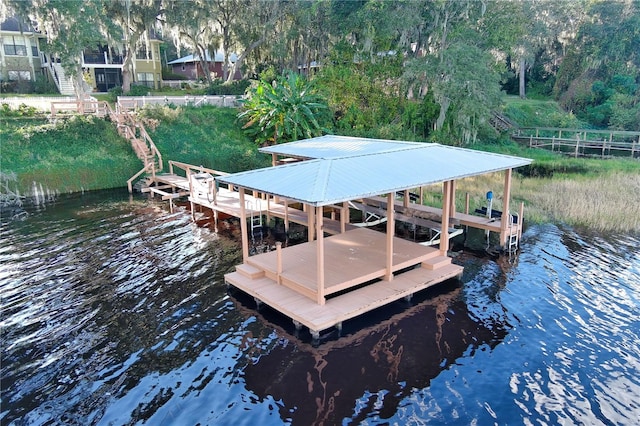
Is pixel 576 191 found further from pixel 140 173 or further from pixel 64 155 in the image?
pixel 64 155

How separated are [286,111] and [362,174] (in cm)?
1701

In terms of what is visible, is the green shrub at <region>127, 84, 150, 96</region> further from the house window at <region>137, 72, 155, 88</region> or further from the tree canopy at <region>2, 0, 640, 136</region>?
the house window at <region>137, 72, 155, 88</region>


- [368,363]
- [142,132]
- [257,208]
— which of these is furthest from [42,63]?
[368,363]

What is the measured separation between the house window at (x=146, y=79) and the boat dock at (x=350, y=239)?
32.4 metres

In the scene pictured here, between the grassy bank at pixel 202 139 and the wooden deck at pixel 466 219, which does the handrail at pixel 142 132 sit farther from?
the wooden deck at pixel 466 219

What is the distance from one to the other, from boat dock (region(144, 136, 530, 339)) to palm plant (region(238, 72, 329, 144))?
456 inches

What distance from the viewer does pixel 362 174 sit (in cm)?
1124

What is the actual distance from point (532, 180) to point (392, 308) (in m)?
15.7

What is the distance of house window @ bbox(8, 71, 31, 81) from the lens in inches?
1489

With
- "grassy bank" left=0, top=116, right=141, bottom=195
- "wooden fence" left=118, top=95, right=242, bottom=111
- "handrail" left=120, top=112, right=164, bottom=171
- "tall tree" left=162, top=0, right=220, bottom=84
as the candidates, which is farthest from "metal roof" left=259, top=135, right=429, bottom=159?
"tall tree" left=162, top=0, right=220, bottom=84

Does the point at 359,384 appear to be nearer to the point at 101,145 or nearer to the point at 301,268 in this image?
the point at 301,268

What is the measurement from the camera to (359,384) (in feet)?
27.1

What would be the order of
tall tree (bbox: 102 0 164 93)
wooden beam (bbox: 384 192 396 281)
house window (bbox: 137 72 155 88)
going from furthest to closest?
1. house window (bbox: 137 72 155 88)
2. tall tree (bbox: 102 0 164 93)
3. wooden beam (bbox: 384 192 396 281)

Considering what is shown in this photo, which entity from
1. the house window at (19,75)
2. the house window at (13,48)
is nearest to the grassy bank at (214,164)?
the house window at (19,75)
